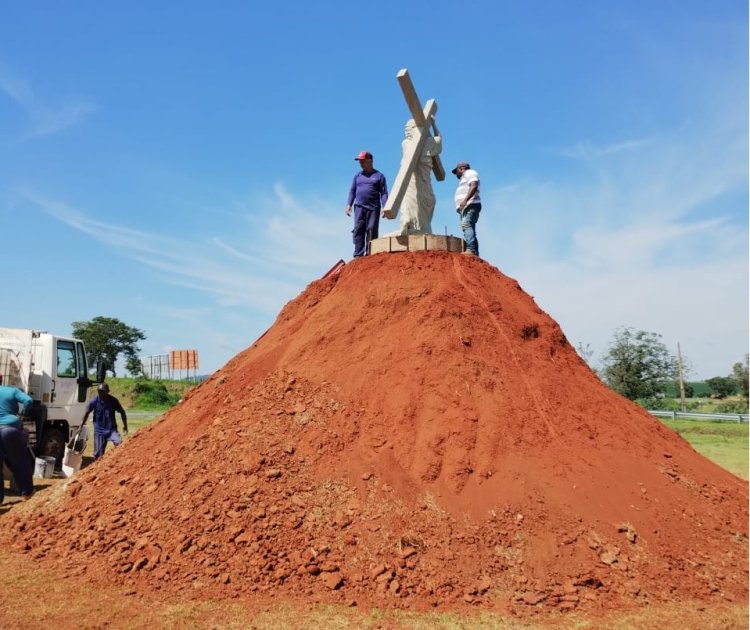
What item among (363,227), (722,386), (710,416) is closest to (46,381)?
(363,227)

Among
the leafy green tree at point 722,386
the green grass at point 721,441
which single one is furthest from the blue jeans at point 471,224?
the leafy green tree at point 722,386

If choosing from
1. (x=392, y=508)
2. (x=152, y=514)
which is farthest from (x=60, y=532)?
(x=392, y=508)

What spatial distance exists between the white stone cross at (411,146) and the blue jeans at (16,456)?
→ 21.1 feet

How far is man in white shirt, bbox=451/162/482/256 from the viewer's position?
30.4 ft

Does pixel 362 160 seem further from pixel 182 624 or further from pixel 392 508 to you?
pixel 182 624

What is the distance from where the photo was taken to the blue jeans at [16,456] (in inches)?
356

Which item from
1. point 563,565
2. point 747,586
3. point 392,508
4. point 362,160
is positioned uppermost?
point 362,160

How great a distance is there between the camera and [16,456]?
29.8ft

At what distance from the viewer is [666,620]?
5004mm

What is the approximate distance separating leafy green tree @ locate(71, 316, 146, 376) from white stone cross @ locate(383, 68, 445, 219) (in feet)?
149

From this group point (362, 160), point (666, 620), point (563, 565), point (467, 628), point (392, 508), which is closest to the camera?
point (467, 628)

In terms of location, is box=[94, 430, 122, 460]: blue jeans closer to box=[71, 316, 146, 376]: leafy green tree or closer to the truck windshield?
the truck windshield

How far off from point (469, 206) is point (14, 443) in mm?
7653

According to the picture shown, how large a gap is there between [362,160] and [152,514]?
19.8 feet
